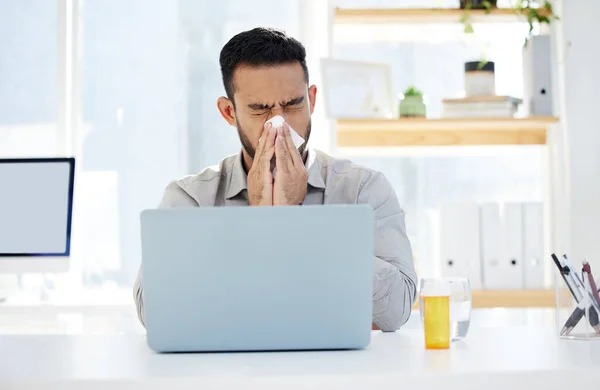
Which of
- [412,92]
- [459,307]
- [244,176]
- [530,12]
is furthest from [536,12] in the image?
[459,307]

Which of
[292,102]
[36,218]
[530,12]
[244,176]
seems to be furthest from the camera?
[530,12]

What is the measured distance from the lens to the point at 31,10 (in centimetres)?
355

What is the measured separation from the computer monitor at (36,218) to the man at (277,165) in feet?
2.98

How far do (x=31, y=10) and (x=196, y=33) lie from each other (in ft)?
2.29

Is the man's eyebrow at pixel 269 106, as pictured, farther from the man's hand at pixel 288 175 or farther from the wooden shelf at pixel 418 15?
the wooden shelf at pixel 418 15

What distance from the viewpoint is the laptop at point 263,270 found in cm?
118

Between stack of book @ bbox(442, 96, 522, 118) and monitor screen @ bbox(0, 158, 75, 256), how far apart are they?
4.54ft

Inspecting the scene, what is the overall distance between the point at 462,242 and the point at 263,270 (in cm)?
195

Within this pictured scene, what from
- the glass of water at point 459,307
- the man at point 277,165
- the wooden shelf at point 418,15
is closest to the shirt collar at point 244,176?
the man at point 277,165

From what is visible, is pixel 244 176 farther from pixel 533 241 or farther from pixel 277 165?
pixel 533 241

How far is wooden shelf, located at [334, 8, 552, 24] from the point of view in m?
3.12

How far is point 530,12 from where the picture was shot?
3.06 meters

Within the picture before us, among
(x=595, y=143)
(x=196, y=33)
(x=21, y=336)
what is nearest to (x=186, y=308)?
(x=21, y=336)

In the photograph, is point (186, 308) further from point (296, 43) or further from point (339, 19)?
point (339, 19)
